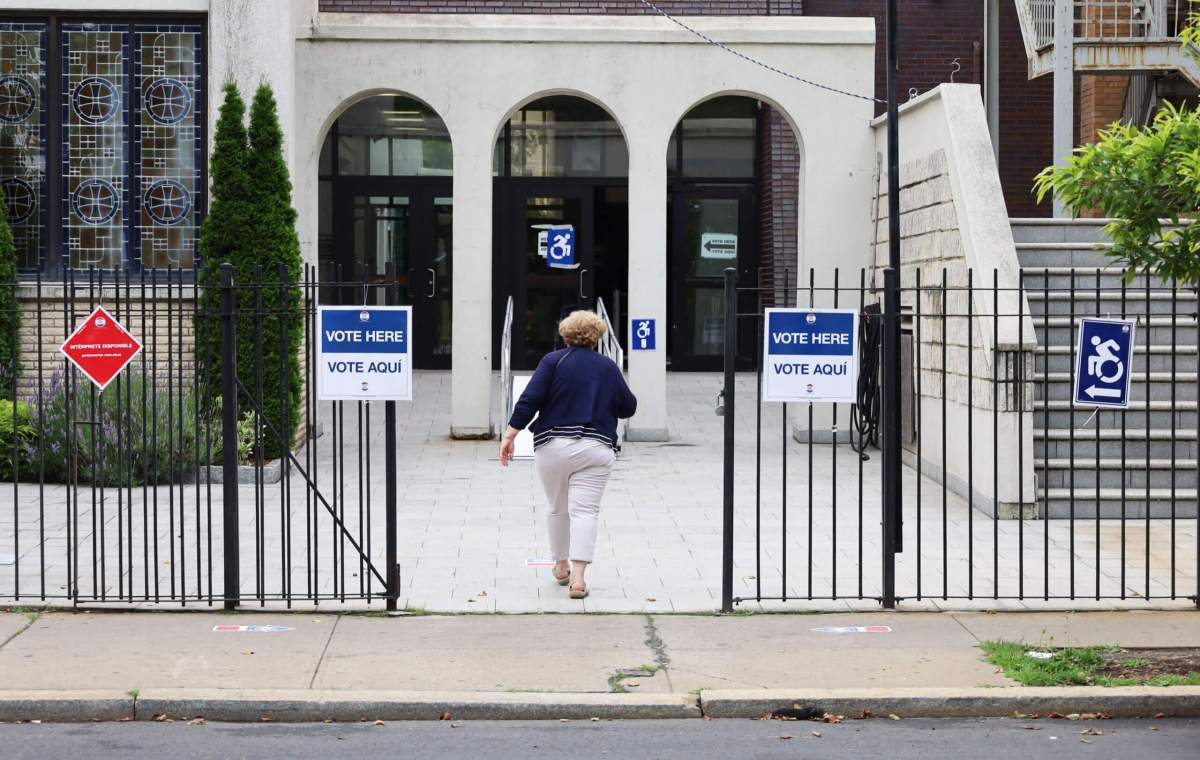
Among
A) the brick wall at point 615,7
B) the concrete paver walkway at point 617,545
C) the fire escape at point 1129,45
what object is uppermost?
the brick wall at point 615,7

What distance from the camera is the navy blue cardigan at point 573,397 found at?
30.3ft

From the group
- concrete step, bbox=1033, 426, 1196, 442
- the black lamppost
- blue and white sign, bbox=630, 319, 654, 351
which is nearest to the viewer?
the black lamppost

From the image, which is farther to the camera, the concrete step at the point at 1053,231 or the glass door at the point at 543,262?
the glass door at the point at 543,262

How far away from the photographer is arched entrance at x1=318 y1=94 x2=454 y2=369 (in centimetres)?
2392

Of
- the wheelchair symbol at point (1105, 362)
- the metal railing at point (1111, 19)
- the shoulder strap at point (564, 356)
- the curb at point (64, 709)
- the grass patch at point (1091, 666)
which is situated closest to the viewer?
the curb at point (64, 709)

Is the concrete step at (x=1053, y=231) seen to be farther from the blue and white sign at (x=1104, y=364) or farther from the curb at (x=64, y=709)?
the curb at (x=64, y=709)

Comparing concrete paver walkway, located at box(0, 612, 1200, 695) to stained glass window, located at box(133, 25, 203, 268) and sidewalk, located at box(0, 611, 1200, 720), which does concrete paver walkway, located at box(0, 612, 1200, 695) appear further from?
stained glass window, located at box(133, 25, 203, 268)

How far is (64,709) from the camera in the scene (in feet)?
23.2

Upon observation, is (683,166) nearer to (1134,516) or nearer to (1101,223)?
(1101,223)

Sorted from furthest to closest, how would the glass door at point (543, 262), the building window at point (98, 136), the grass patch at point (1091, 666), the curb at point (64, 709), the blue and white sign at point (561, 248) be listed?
the glass door at point (543, 262) < the blue and white sign at point (561, 248) < the building window at point (98, 136) < the grass patch at point (1091, 666) < the curb at point (64, 709)

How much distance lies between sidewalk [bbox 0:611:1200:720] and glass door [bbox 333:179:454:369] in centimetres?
1533

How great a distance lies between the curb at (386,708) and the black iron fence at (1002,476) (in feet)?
6.15

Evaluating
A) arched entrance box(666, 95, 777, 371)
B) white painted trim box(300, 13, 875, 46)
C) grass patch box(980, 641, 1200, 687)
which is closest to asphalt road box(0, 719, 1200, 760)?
grass patch box(980, 641, 1200, 687)

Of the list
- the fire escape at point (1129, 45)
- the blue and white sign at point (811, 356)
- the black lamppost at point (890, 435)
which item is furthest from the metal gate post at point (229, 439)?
the fire escape at point (1129, 45)
